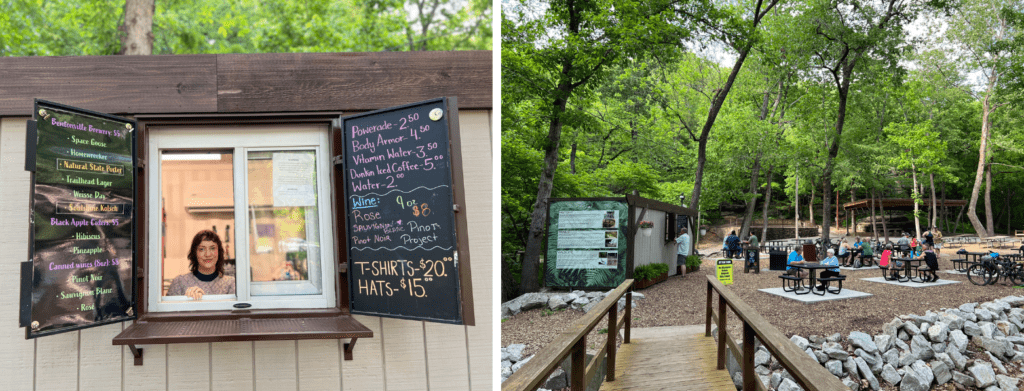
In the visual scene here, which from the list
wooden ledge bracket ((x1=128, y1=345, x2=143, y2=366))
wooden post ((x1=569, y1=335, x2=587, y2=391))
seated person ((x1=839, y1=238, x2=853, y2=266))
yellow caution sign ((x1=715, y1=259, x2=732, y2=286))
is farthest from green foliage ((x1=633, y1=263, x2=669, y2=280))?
wooden ledge bracket ((x1=128, y1=345, x2=143, y2=366))

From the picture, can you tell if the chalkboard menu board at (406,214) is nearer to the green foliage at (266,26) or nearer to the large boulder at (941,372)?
the large boulder at (941,372)

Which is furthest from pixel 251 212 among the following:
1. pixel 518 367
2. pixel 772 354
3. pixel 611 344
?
pixel 518 367

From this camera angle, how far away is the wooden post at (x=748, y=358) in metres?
2.57

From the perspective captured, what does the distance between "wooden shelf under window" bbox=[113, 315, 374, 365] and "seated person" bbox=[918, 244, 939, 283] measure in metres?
6.93

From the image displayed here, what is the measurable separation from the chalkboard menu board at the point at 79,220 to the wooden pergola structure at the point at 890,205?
7.35m

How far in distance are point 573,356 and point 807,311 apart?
16.2 ft

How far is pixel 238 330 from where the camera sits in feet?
6.64

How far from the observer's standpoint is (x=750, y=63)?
877 cm

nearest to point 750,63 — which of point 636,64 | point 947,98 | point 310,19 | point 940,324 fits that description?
point 636,64

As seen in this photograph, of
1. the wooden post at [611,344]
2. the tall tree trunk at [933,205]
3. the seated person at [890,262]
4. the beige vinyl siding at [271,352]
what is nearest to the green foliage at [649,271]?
the seated person at [890,262]

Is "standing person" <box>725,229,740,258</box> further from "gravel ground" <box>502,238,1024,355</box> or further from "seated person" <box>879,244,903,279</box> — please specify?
"seated person" <box>879,244,903,279</box>

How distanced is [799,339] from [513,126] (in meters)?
4.34

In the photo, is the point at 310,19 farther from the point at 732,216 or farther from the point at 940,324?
the point at 940,324

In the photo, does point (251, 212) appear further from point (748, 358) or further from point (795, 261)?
point (795, 261)
